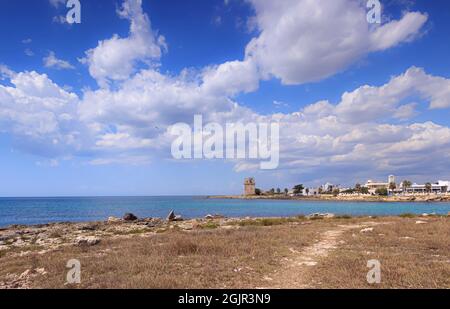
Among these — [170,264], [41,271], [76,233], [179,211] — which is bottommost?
[179,211]

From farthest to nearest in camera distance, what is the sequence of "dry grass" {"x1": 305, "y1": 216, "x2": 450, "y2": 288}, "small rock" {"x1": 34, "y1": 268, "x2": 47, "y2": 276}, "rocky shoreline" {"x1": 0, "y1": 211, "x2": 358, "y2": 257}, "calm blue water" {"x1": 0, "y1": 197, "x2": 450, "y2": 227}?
"calm blue water" {"x1": 0, "y1": 197, "x2": 450, "y2": 227}, "rocky shoreline" {"x1": 0, "y1": 211, "x2": 358, "y2": 257}, "small rock" {"x1": 34, "y1": 268, "x2": 47, "y2": 276}, "dry grass" {"x1": 305, "y1": 216, "x2": 450, "y2": 288}

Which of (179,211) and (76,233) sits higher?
(76,233)

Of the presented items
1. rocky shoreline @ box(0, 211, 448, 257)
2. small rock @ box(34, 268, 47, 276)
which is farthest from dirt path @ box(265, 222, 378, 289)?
rocky shoreline @ box(0, 211, 448, 257)

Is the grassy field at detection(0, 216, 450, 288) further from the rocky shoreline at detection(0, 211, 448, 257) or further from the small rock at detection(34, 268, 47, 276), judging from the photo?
the rocky shoreline at detection(0, 211, 448, 257)

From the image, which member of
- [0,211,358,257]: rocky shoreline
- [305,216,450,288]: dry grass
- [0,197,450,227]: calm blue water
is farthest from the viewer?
[0,197,450,227]: calm blue water

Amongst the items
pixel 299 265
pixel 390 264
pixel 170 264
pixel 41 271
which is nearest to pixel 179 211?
pixel 170 264

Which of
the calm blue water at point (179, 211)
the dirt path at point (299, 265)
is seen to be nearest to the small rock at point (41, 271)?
the dirt path at point (299, 265)

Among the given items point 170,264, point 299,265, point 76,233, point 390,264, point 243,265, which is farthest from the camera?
point 76,233

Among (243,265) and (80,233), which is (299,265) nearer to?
(243,265)

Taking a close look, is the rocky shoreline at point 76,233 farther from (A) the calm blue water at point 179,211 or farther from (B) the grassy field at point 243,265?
(A) the calm blue water at point 179,211

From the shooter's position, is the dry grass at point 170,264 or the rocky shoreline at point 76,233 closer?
the dry grass at point 170,264

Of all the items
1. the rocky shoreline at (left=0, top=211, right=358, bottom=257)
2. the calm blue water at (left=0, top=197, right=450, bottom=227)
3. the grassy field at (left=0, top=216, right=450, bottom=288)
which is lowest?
the calm blue water at (left=0, top=197, right=450, bottom=227)
